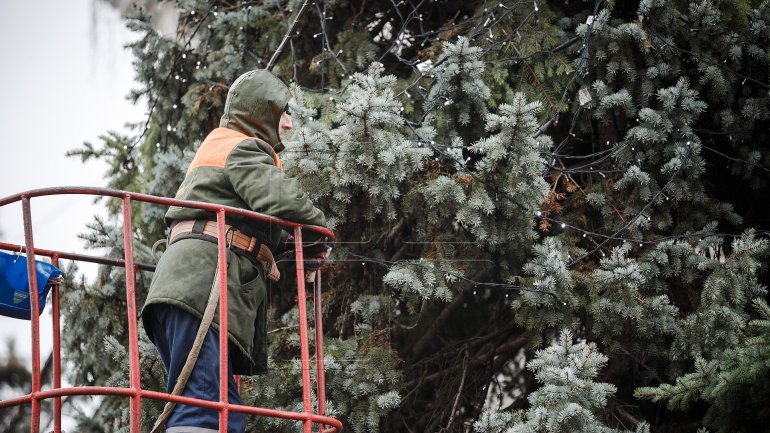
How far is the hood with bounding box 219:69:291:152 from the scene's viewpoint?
495 cm

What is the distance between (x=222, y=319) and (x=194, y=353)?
0.22 metres

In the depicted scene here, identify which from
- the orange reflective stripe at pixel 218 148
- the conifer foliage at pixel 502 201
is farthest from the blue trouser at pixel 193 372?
the conifer foliage at pixel 502 201

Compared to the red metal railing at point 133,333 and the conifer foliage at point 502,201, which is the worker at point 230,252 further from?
the conifer foliage at point 502,201

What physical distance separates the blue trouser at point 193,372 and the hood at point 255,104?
1.00 meters

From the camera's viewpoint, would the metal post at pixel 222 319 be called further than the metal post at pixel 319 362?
No

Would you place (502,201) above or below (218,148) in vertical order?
below

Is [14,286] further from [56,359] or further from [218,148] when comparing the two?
[218,148]

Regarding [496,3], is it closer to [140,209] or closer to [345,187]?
[345,187]

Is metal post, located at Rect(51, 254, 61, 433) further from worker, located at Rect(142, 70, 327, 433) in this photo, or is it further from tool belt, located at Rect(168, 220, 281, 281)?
tool belt, located at Rect(168, 220, 281, 281)

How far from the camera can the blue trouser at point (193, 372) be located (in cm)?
431

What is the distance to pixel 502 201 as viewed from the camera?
594cm

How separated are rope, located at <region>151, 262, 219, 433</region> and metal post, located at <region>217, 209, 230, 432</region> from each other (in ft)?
0.36

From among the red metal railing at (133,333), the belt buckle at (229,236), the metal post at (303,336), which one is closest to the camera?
the red metal railing at (133,333)

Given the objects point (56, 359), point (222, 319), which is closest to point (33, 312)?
point (56, 359)
